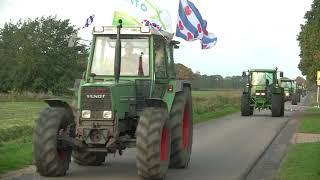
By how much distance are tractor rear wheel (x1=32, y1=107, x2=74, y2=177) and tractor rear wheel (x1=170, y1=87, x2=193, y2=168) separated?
211 centimetres

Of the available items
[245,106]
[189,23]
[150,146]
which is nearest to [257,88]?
[245,106]

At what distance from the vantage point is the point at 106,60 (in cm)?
1155

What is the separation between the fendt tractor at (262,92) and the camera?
107ft

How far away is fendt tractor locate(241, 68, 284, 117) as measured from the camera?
32.8 m

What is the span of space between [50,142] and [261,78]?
85.0 feet

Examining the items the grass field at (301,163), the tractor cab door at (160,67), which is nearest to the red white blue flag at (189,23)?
the grass field at (301,163)

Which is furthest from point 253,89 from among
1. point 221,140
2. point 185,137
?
point 185,137

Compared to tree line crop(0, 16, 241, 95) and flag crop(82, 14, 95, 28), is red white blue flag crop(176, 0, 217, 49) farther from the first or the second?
tree line crop(0, 16, 241, 95)

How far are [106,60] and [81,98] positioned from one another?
132 centimetres

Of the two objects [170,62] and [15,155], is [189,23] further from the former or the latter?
[15,155]

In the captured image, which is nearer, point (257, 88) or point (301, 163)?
point (301, 163)

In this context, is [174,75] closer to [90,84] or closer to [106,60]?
[106,60]

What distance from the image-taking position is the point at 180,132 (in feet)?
38.7

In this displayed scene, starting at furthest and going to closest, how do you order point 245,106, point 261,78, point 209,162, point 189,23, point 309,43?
point 309,43, point 261,78, point 245,106, point 189,23, point 209,162
